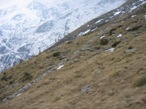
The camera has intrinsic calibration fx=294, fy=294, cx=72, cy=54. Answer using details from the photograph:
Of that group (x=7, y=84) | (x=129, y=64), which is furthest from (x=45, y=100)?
(x=7, y=84)

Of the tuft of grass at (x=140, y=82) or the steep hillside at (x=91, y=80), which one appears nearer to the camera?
the tuft of grass at (x=140, y=82)

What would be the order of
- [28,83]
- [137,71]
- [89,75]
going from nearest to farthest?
[137,71]
[89,75]
[28,83]

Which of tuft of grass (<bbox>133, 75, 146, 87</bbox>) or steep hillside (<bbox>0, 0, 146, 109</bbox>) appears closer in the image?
tuft of grass (<bbox>133, 75, 146, 87</bbox>)

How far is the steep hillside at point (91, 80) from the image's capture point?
28625 millimetres

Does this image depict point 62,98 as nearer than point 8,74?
Yes

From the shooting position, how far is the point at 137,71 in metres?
32.6

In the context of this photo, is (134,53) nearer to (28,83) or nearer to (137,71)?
(137,71)

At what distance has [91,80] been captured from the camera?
1460 inches

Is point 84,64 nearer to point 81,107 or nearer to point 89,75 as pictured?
point 89,75

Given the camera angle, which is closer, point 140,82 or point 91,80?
point 140,82

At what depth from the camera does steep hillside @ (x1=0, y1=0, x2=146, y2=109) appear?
93.9ft

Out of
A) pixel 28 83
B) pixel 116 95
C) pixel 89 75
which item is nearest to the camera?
pixel 116 95

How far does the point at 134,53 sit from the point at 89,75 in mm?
7065

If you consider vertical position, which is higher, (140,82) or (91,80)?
(91,80)
